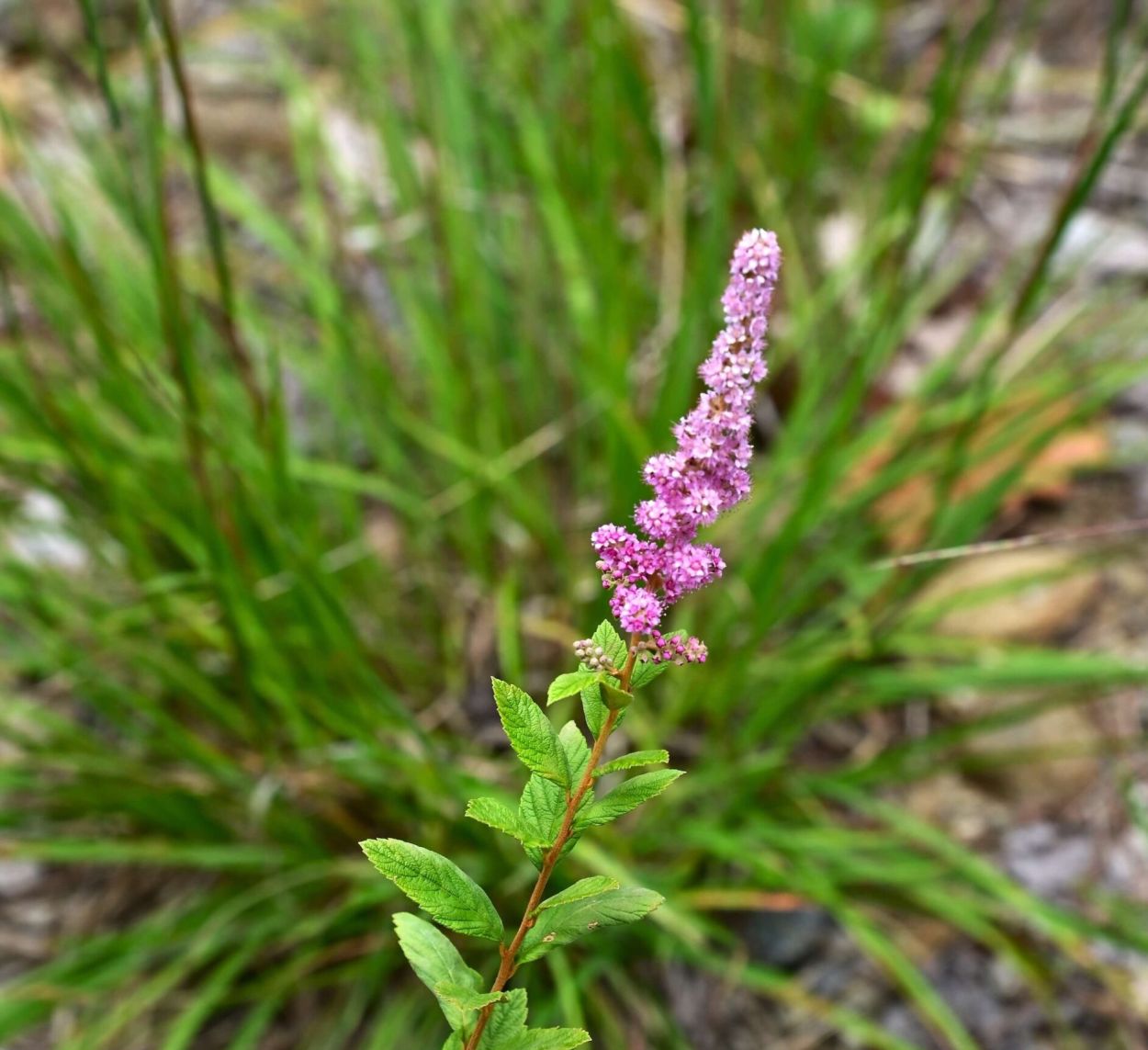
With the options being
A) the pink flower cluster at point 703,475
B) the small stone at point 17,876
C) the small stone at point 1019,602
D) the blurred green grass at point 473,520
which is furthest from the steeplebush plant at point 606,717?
the small stone at point 17,876

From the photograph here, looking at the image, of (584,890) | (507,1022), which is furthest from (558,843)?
(507,1022)

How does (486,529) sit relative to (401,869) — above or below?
above

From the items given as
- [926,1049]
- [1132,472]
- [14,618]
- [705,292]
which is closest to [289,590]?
[14,618]

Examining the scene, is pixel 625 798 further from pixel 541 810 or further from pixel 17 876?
pixel 17 876

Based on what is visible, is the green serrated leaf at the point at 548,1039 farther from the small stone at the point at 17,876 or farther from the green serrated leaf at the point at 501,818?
the small stone at the point at 17,876

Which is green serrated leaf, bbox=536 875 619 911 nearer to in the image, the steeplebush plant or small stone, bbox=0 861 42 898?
the steeplebush plant

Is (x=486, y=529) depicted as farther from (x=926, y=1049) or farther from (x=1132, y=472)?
(x=1132, y=472)
